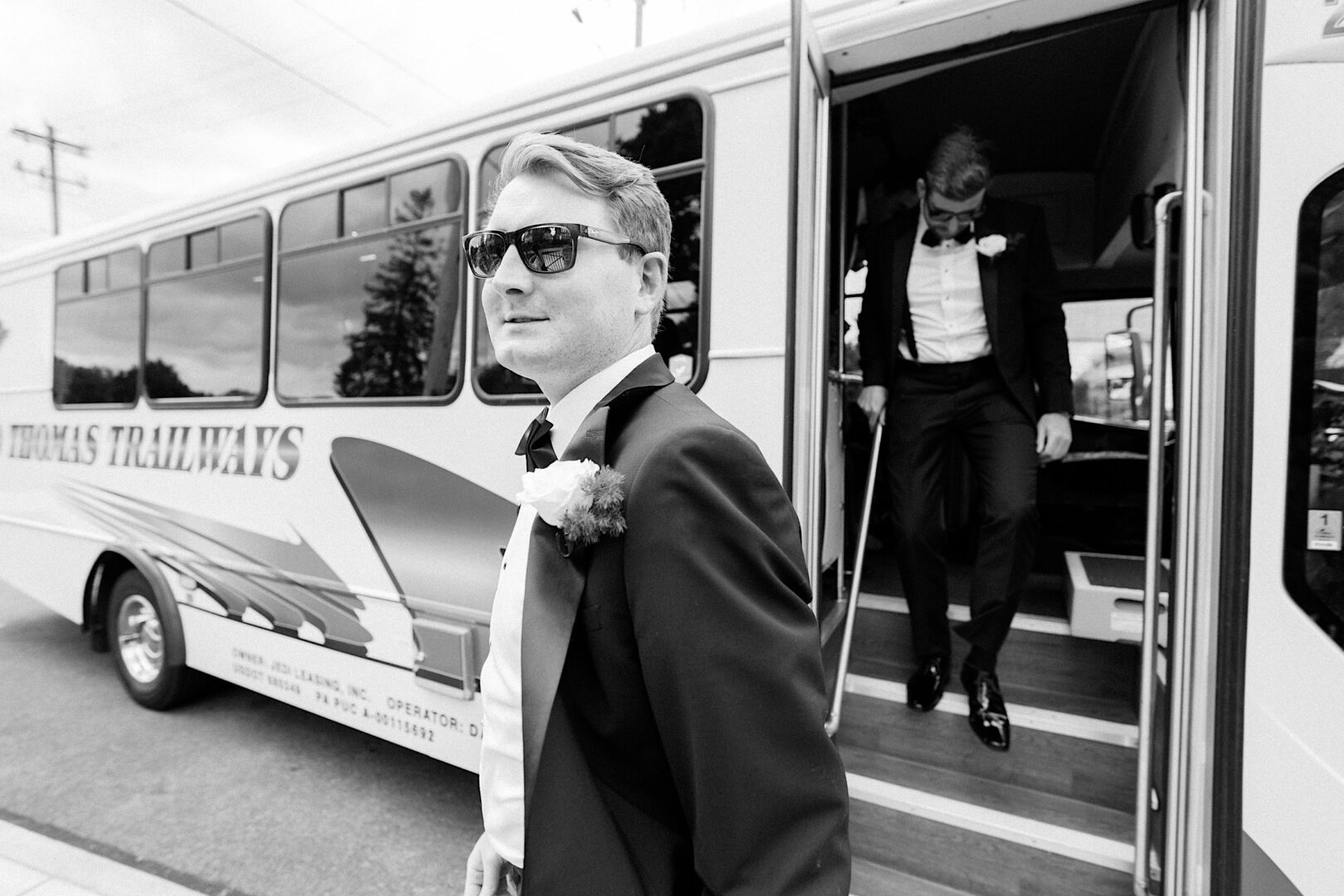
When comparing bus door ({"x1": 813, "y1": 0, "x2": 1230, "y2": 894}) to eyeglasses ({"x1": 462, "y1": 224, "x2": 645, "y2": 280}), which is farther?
bus door ({"x1": 813, "y1": 0, "x2": 1230, "y2": 894})

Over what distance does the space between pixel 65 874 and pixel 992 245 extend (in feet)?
12.9

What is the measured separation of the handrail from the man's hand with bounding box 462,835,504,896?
172 centimetres

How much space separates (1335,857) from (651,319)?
1599 millimetres

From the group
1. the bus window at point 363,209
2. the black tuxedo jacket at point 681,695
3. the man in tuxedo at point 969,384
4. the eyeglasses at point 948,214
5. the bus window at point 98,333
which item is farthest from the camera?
the bus window at point 98,333

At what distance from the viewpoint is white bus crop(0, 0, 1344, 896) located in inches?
58.4

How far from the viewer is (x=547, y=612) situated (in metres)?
0.81

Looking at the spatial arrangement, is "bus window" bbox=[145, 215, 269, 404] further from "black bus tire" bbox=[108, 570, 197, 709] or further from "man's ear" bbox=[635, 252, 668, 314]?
"man's ear" bbox=[635, 252, 668, 314]

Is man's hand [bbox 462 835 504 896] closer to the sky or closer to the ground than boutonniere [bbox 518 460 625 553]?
closer to the ground

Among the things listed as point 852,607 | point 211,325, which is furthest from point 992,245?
point 211,325

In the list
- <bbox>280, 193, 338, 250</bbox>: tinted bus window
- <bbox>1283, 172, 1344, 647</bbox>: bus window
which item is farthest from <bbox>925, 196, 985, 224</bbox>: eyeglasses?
<bbox>280, 193, 338, 250</bbox>: tinted bus window

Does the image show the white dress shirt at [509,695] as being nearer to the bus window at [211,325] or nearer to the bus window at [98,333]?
the bus window at [211,325]

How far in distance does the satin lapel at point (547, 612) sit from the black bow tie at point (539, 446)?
144mm

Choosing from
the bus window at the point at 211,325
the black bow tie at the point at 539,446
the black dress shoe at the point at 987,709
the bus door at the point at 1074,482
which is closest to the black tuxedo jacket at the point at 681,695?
the black bow tie at the point at 539,446

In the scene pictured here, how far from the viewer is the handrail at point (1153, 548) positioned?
1.87 meters
